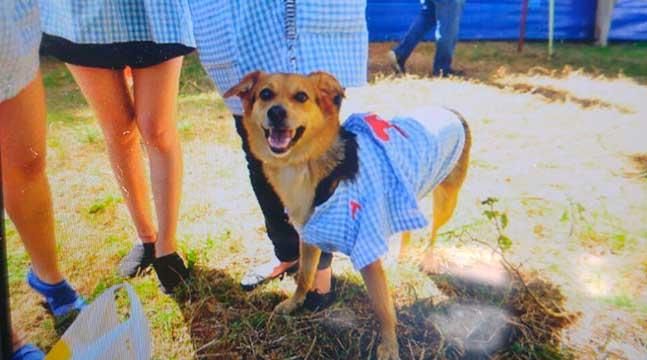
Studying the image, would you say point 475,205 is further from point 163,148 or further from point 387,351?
point 163,148

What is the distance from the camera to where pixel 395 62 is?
3.35ft

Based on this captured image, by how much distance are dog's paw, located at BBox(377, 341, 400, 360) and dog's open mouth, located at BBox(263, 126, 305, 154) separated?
43 cm

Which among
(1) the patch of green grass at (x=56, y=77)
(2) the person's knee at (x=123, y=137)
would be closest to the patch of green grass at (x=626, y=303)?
(2) the person's knee at (x=123, y=137)

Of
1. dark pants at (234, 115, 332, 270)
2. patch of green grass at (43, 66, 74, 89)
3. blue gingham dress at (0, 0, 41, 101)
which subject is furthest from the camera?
dark pants at (234, 115, 332, 270)

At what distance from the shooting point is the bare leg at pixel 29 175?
85cm

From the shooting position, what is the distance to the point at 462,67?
1.03 m

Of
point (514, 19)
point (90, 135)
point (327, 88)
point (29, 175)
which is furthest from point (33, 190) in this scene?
point (514, 19)

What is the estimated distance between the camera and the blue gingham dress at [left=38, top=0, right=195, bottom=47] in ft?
2.79

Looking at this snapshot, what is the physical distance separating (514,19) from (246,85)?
0.50m

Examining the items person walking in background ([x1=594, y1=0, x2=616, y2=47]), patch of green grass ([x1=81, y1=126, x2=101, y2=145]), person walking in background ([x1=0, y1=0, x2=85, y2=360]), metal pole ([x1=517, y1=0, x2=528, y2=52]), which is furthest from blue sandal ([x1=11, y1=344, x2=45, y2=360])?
person walking in background ([x1=594, y1=0, x2=616, y2=47])

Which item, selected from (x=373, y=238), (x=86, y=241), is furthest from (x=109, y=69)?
(x=373, y=238)

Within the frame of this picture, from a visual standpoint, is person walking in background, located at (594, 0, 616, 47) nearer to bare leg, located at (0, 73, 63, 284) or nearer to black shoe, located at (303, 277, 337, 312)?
black shoe, located at (303, 277, 337, 312)

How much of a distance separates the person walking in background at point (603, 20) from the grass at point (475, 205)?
29 millimetres

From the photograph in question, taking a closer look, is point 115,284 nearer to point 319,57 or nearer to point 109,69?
point 109,69
